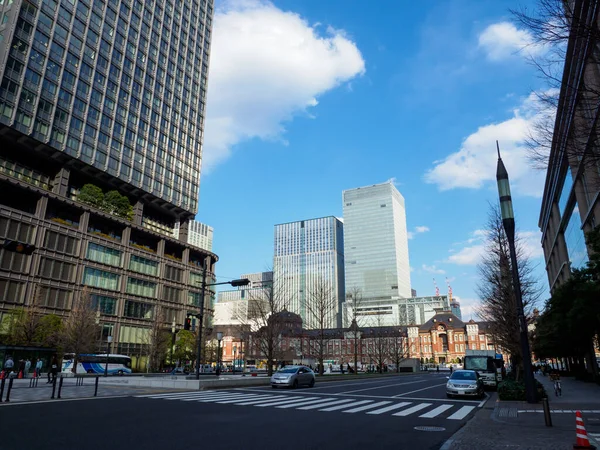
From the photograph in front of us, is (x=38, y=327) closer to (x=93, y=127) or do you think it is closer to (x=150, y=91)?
(x=93, y=127)

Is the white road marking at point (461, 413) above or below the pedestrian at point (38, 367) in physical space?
below

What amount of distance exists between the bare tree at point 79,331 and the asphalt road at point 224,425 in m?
32.2

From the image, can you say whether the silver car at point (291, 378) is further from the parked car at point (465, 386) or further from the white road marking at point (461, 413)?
the white road marking at point (461, 413)

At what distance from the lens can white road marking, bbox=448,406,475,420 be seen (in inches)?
552

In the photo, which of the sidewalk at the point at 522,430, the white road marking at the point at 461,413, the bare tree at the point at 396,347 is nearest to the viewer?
the sidewalk at the point at 522,430

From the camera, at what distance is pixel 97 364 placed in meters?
47.9

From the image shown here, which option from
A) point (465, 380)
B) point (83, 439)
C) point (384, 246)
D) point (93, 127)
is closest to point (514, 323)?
point (465, 380)

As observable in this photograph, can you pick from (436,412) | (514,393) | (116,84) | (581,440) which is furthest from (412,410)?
(116,84)

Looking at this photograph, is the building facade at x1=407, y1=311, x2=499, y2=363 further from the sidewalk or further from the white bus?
the sidewalk

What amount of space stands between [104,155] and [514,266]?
56.5 m

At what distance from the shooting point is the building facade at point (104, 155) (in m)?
48.1

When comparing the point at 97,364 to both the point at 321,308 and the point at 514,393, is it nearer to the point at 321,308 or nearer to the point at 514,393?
the point at 321,308

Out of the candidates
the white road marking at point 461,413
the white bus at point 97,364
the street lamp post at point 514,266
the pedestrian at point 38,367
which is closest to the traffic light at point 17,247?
the white road marking at point 461,413

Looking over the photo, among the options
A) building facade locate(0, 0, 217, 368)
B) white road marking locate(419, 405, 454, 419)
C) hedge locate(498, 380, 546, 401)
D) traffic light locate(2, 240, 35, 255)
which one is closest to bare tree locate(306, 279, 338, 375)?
hedge locate(498, 380, 546, 401)
